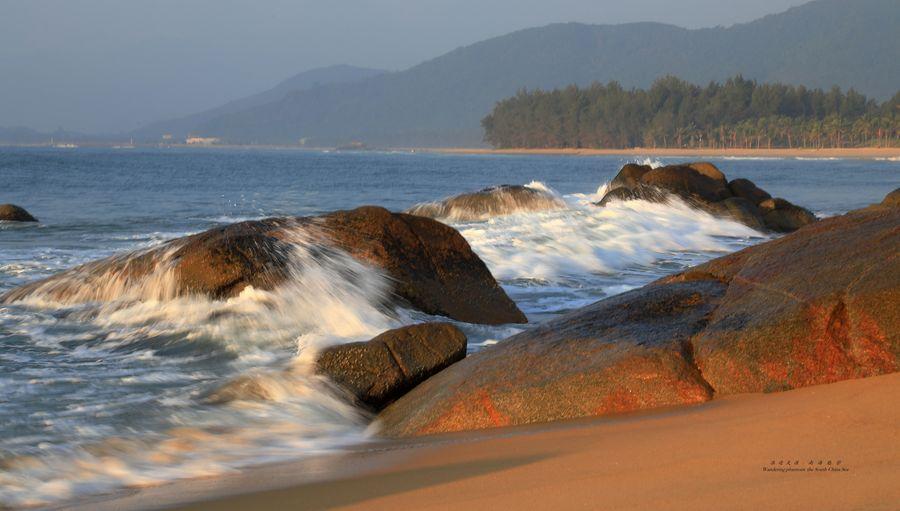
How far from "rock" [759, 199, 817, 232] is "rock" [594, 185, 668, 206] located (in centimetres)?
245

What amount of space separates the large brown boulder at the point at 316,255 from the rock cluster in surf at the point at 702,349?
9.80ft

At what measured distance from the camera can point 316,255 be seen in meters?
9.44

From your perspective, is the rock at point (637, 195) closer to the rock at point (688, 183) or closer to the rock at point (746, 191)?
the rock at point (688, 183)

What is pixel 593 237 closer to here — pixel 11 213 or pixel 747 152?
pixel 11 213

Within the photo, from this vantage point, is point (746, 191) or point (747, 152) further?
point (747, 152)

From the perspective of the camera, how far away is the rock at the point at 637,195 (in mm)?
23953

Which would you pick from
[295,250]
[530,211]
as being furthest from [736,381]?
[530,211]

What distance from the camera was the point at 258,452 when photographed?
219 inches

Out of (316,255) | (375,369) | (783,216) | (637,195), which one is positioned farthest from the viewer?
(637,195)

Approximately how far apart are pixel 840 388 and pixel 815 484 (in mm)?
1748

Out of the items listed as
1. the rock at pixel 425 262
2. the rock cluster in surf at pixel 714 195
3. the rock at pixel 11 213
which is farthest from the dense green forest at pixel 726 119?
the rock at pixel 425 262

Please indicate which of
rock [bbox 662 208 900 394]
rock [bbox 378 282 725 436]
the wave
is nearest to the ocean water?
the wave

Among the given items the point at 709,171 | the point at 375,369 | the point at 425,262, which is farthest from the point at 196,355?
the point at 709,171

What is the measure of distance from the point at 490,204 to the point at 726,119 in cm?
16541
